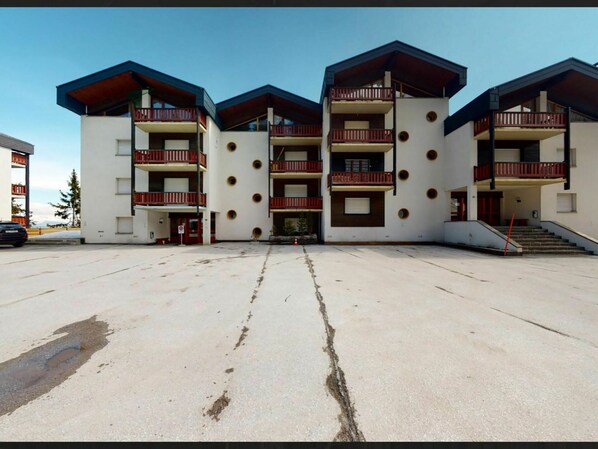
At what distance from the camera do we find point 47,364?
321 cm

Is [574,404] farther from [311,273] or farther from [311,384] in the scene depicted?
[311,273]

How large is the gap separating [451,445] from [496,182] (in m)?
17.9

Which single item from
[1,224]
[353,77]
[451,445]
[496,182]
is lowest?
[451,445]

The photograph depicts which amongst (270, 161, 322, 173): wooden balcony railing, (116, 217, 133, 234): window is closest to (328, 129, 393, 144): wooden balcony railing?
(270, 161, 322, 173): wooden balcony railing

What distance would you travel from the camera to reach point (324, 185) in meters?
19.2

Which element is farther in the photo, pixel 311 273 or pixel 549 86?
pixel 549 86

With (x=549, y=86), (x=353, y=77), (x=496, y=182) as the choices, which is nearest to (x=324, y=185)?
(x=353, y=77)

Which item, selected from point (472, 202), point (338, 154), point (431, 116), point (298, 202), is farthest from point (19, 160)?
point (472, 202)

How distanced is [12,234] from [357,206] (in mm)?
24126

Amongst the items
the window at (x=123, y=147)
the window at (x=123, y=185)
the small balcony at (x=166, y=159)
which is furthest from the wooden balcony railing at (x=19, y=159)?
the small balcony at (x=166, y=159)

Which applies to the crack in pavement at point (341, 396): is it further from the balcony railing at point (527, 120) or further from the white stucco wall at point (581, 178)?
the white stucco wall at point (581, 178)

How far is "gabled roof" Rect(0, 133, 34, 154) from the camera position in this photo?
25.6 meters

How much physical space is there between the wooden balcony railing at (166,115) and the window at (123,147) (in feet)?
9.57

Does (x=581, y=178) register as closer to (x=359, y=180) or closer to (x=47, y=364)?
(x=359, y=180)
